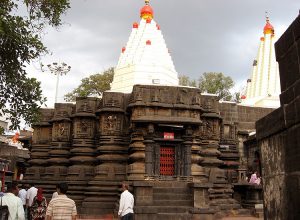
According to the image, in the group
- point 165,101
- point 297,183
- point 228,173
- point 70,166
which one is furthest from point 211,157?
point 297,183

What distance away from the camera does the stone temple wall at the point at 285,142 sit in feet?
11.3

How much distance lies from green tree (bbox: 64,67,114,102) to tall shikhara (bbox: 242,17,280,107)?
14.5 m

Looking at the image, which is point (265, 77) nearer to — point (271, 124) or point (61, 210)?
point (61, 210)

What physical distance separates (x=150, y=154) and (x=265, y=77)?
64.1ft

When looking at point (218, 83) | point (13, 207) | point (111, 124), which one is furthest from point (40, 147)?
point (218, 83)

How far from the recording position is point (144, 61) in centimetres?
2470

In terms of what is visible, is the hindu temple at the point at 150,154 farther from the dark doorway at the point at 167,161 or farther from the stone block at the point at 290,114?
the stone block at the point at 290,114

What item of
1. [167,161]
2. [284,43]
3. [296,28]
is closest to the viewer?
[296,28]

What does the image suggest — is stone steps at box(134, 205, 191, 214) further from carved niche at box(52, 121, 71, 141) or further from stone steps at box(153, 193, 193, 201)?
carved niche at box(52, 121, 71, 141)

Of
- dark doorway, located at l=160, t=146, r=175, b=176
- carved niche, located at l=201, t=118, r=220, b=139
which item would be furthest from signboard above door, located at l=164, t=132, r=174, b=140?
carved niche, located at l=201, t=118, r=220, b=139

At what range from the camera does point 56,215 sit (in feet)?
18.6

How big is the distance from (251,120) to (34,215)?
18.2 metres

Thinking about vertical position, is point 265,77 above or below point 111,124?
above

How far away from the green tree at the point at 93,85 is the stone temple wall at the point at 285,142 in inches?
1353
